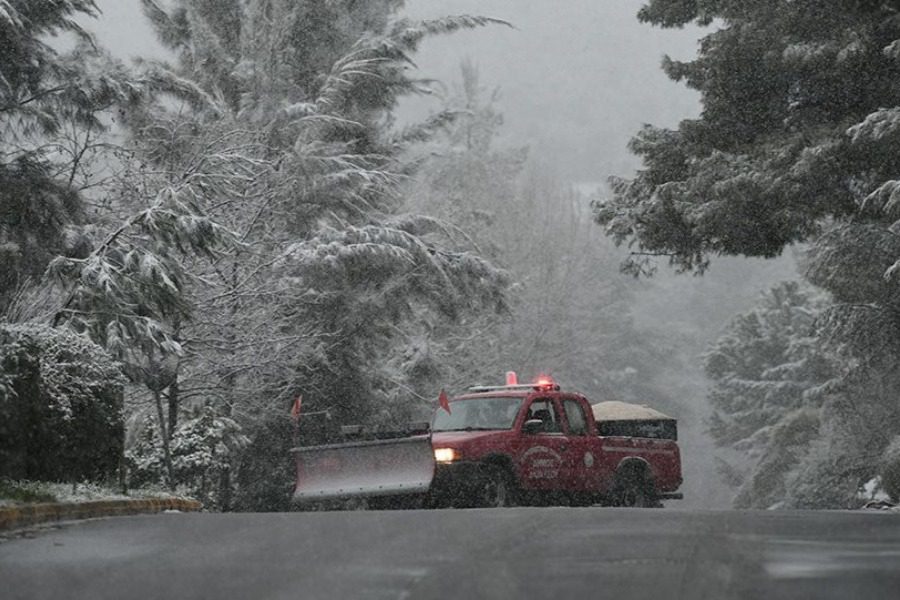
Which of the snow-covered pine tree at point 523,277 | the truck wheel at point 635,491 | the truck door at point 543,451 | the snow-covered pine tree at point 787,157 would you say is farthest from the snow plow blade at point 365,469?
the snow-covered pine tree at point 523,277

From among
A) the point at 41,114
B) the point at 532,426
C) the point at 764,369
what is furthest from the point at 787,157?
the point at 764,369

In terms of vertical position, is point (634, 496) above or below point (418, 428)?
below

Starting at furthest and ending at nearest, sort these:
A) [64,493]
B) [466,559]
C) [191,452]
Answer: [191,452] < [64,493] < [466,559]

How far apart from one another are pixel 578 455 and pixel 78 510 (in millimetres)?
7528

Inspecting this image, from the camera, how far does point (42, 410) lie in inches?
538

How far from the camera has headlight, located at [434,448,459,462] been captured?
16812mm

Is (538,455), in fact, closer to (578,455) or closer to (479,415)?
(578,455)

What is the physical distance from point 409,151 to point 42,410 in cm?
2064

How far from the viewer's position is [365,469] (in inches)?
688

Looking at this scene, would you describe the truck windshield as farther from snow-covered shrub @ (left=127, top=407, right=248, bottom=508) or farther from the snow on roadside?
snow-covered shrub @ (left=127, top=407, right=248, bottom=508)

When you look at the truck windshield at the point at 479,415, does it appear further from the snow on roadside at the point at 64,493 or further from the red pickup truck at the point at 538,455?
the snow on roadside at the point at 64,493

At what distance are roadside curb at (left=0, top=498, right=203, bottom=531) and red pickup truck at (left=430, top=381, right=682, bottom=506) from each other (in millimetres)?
3507

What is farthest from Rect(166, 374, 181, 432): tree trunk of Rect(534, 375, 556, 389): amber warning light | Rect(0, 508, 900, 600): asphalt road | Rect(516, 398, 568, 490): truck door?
Rect(0, 508, 900, 600): asphalt road

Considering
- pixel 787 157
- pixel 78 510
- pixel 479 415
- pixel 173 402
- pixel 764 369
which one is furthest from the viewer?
pixel 764 369
